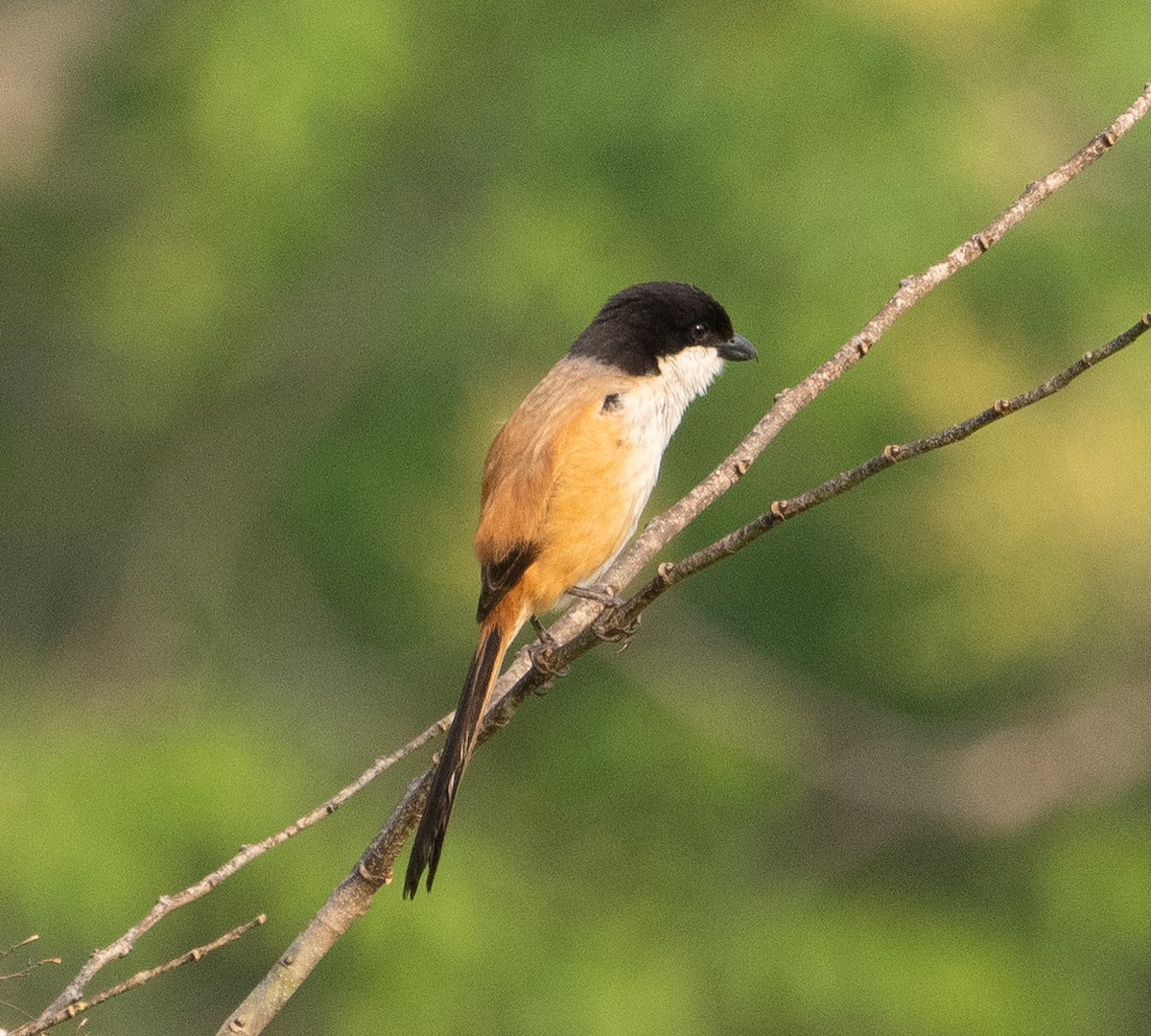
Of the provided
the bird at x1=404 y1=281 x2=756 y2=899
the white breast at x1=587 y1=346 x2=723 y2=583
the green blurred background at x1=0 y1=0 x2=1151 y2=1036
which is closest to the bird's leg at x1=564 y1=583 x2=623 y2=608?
the bird at x1=404 y1=281 x2=756 y2=899

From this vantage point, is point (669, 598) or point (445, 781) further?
point (669, 598)

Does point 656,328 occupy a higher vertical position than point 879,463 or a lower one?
higher

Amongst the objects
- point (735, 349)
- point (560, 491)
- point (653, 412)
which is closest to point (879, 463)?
point (560, 491)

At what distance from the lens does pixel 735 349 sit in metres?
4.75

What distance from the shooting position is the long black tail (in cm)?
309

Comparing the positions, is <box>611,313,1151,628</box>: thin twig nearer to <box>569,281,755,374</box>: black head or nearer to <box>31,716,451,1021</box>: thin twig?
<box>31,716,451,1021</box>: thin twig

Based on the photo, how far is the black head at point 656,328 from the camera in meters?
4.50

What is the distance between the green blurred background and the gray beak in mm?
3355

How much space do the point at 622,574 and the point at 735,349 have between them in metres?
1.44

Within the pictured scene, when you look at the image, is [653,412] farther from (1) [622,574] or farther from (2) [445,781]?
(2) [445,781]

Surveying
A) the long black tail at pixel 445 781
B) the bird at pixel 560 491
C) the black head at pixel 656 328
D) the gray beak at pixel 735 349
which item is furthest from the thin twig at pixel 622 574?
the gray beak at pixel 735 349

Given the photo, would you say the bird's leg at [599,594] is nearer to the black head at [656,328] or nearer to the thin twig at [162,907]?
the black head at [656,328]

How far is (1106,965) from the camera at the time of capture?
31.7ft

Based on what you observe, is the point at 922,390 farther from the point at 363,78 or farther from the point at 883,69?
the point at 363,78
